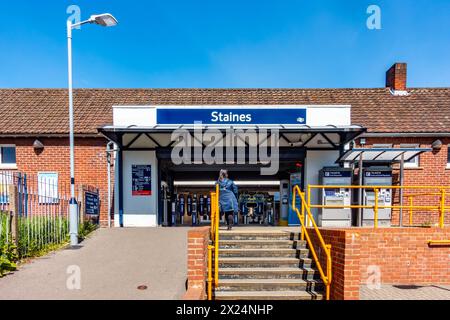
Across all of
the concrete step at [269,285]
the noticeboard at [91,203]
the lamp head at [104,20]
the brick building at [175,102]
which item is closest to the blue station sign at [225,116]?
the lamp head at [104,20]

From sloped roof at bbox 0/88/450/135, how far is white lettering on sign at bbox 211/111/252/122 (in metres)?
4.02

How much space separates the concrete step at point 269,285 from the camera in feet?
15.9

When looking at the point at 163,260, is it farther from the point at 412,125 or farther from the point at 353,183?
the point at 412,125

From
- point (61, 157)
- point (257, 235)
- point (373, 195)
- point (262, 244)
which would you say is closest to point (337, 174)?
point (373, 195)

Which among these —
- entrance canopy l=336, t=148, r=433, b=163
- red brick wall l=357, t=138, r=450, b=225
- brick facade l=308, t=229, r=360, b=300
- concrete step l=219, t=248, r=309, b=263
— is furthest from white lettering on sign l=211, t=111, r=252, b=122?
red brick wall l=357, t=138, r=450, b=225

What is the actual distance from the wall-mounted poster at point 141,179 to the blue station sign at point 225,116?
6.52 feet

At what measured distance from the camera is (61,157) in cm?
1095

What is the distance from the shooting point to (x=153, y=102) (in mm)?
13273

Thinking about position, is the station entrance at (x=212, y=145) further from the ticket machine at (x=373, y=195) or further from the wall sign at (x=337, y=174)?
the ticket machine at (x=373, y=195)

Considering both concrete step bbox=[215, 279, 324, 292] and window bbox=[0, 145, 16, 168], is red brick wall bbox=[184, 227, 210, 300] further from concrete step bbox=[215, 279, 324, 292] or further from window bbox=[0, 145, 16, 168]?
window bbox=[0, 145, 16, 168]

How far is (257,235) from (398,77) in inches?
509

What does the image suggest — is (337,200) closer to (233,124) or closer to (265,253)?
(233,124)

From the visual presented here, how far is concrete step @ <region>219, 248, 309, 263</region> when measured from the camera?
5531mm
